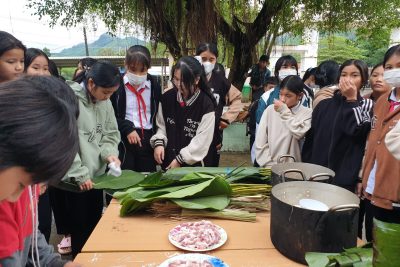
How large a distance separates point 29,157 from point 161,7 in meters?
4.54

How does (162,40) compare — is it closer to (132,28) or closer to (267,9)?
(132,28)

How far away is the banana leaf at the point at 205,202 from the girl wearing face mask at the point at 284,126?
0.93 meters

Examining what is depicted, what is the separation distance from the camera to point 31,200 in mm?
1183

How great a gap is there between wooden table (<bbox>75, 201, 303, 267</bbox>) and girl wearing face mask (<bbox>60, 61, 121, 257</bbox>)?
1.58 ft

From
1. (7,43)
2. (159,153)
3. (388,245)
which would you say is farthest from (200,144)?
(388,245)

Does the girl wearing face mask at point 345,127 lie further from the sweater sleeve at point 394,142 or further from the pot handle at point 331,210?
the pot handle at point 331,210

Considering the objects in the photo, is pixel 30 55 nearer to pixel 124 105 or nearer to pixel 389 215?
pixel 124 105

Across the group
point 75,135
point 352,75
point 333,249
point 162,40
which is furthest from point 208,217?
point 162,40

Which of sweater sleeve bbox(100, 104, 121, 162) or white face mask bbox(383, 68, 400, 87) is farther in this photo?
sweater sleeve bbox(100, 104, 121, 162)

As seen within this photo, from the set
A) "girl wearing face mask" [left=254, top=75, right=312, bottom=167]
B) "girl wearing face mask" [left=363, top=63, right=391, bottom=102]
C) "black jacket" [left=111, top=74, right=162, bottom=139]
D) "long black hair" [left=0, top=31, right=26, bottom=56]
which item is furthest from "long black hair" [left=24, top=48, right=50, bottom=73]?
"girl wearing face mask" [left=363, top=63, right=391, bottom=102]

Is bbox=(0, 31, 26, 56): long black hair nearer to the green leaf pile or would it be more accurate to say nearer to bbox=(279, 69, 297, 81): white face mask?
the green leaf pile

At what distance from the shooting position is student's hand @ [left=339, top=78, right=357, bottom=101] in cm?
215

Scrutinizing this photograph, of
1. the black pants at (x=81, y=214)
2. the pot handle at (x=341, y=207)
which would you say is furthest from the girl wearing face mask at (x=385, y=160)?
the black pants at (x=81, y=214)

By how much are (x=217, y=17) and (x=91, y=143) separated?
12.2ft
